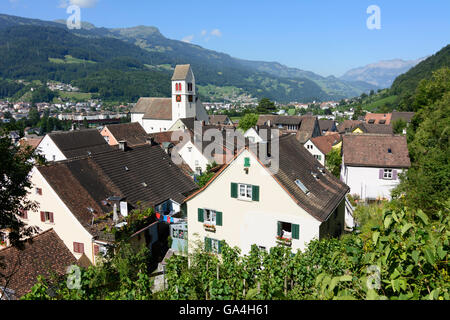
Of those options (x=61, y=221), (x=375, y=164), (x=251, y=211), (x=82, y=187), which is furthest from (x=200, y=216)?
(x=375, y=164)

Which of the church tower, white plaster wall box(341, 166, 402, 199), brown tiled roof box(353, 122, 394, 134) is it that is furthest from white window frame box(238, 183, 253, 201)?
the church tower

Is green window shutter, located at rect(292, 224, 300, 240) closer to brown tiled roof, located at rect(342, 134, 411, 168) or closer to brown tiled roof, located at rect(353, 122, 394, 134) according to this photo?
brown tiled roof, located at rect(342, 134, 411, 168)

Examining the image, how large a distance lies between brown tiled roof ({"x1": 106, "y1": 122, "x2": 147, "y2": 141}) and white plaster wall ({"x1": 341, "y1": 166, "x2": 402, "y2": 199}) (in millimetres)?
39860

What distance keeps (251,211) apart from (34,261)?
12.6 m

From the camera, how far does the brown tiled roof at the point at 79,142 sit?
161 feet

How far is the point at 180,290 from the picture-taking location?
28.8 ft

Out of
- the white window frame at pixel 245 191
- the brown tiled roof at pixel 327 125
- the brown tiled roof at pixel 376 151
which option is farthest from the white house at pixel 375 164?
the brown tiled roof at pixel 327 125

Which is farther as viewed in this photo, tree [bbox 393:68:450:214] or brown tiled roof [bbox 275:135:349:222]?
tree [bbox 393:68:450:214]

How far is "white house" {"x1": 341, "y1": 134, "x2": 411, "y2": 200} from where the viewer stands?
3456 centimetres

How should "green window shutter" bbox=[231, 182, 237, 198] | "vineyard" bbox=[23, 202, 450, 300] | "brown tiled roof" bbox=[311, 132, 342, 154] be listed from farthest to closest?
"brown tiled roof" bbox=[311, 132, 342, 154], "green window shutter" bbox=[231, 182, 237, 198], "vineyard" bbox=[23, 202, 450, 300]

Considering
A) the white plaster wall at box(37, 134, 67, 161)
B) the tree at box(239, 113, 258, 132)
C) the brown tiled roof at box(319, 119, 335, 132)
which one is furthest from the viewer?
the brown tiled roof at box(319, 119, 335, 132)

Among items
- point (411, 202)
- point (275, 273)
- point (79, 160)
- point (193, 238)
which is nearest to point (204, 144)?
point (79, 160)
